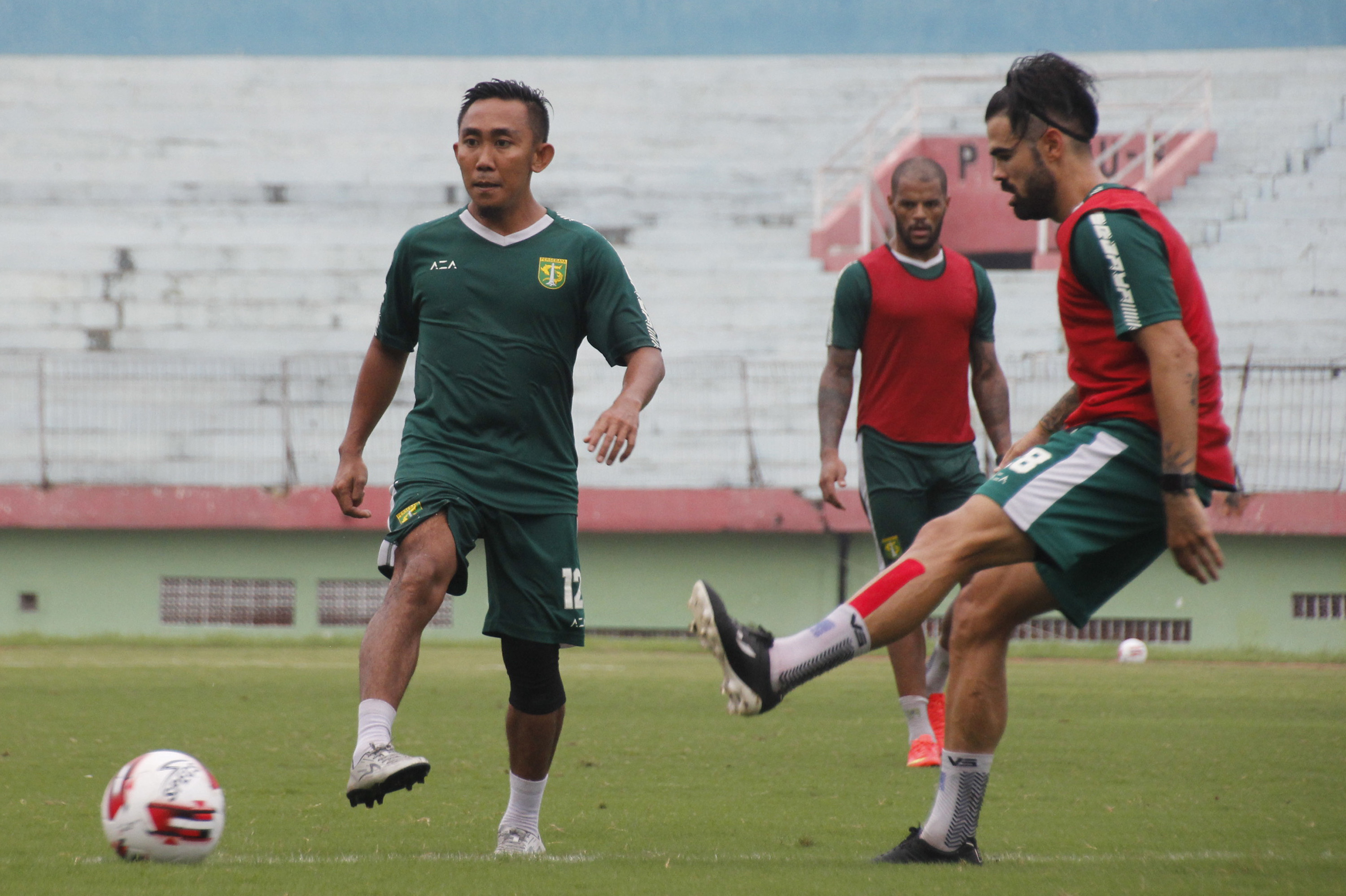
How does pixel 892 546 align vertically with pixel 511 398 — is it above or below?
below

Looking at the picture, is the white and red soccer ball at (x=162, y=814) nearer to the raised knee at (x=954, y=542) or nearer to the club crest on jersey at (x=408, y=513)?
the club crest on jersey at (x=408, y=513)

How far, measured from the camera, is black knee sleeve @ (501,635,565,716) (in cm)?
466

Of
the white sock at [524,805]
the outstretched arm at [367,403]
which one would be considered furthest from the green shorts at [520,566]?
the white sock at [524,805]

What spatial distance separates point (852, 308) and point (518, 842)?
308cm

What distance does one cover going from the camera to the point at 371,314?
19.2m

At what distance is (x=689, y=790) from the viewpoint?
574 cm

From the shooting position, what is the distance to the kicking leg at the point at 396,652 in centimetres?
378

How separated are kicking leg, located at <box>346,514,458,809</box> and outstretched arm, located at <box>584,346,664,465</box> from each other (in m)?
0.53

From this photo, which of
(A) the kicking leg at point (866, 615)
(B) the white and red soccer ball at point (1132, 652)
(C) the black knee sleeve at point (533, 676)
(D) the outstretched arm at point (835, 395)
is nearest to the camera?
(A) the kicking leg at point (866, 615)

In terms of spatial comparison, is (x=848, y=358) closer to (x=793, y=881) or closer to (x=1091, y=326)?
(x=1091, y=326)

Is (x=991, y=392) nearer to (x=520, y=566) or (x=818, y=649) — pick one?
(x=520, y=566)

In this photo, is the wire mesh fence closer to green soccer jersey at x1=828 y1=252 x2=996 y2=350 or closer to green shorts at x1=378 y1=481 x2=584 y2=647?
green soccer jersey at x1=828 y1=252 x2=996 y2=350

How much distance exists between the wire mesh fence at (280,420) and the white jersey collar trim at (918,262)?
777 cm

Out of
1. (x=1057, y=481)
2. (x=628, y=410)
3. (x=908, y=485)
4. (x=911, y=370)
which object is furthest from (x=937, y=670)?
(x=1057, y=481)
